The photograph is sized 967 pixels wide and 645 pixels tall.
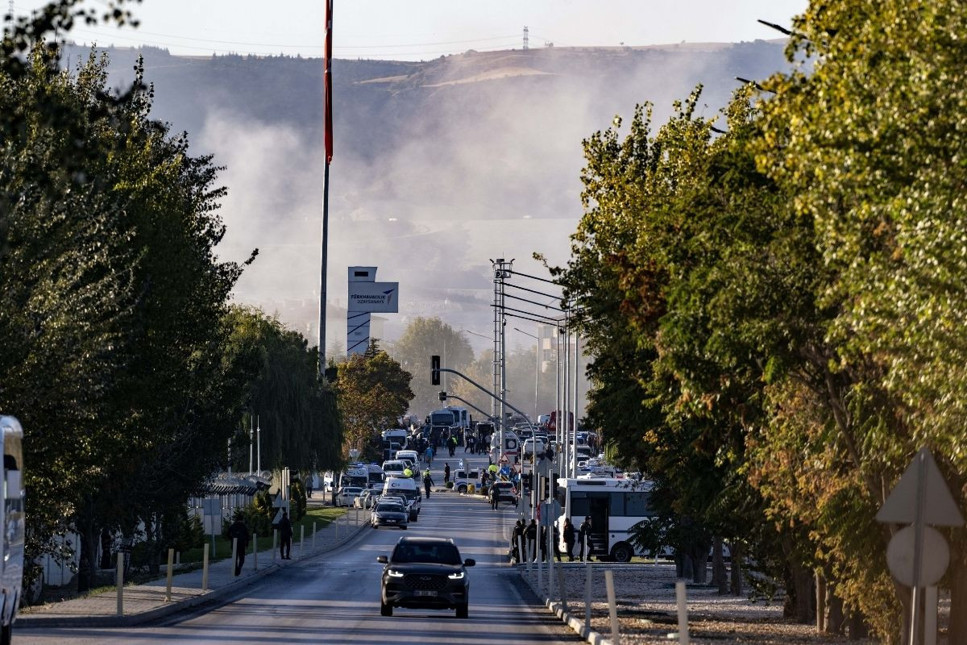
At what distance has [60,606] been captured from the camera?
34.0 metres

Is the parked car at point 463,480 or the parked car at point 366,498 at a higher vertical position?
the parked car at point 463,480

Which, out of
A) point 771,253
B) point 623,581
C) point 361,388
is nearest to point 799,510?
point 771,253

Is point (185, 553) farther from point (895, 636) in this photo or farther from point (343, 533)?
point (895, 636)

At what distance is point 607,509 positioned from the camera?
233ft

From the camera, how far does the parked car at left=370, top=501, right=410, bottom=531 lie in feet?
284

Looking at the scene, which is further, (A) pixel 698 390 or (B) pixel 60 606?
(B) pixel 60 606

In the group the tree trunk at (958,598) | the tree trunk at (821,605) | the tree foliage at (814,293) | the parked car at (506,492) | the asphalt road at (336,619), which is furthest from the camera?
the parked car at (506,492)

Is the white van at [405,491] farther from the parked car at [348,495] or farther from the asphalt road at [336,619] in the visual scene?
the asphalt road at [336,619]

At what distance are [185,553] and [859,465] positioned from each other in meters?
47.2

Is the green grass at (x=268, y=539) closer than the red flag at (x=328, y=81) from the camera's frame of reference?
Yes

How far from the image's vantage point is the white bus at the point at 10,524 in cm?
1962

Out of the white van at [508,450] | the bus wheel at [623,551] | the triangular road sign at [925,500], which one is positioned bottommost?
the bus wheel at [623,551]

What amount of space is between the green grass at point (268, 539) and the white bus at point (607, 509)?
1108 cm

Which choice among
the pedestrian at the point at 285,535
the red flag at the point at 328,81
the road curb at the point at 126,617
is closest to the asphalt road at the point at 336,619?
the road curb at the point at 126,617
